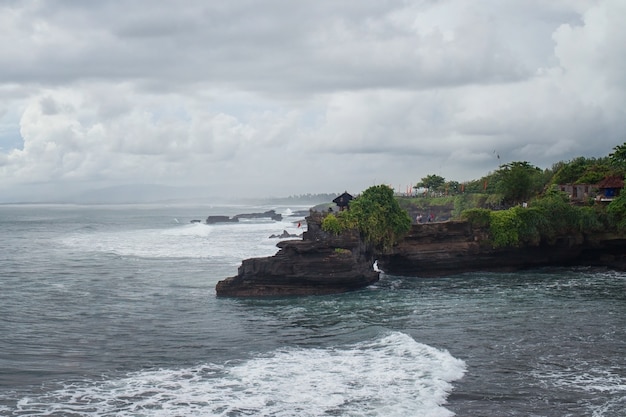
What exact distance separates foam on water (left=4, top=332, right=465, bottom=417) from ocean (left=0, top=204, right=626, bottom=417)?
62 millimetres

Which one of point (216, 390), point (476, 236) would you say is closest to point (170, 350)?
point (216, 390)

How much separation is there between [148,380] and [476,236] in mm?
28078

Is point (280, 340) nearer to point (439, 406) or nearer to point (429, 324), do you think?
point (429, 324)

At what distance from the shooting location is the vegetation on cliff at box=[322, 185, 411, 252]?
38.4m

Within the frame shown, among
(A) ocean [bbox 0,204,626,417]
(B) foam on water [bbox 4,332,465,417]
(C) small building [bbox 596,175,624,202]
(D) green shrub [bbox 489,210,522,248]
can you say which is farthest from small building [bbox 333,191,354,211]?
(B) foam on water [bbox 4,332,465,417]

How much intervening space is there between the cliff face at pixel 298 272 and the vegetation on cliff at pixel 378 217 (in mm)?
3022

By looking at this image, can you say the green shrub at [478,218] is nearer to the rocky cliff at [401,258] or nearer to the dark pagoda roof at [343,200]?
the rocky cliff at [401,258]

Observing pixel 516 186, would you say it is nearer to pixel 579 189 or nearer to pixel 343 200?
pixel 579 189

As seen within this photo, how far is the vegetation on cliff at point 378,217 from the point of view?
38375 millimetres

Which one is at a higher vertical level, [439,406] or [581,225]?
[581,225]

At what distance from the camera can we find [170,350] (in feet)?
74.7

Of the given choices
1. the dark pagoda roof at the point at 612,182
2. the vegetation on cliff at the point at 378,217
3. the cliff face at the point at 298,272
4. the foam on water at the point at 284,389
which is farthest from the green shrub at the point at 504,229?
the foam on water at the point at 284,389

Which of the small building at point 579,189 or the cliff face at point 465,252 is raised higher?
the small building at point 579,189

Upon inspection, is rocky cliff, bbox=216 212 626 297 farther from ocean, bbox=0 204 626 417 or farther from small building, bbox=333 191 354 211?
small building, bbox=333 191 354 211
